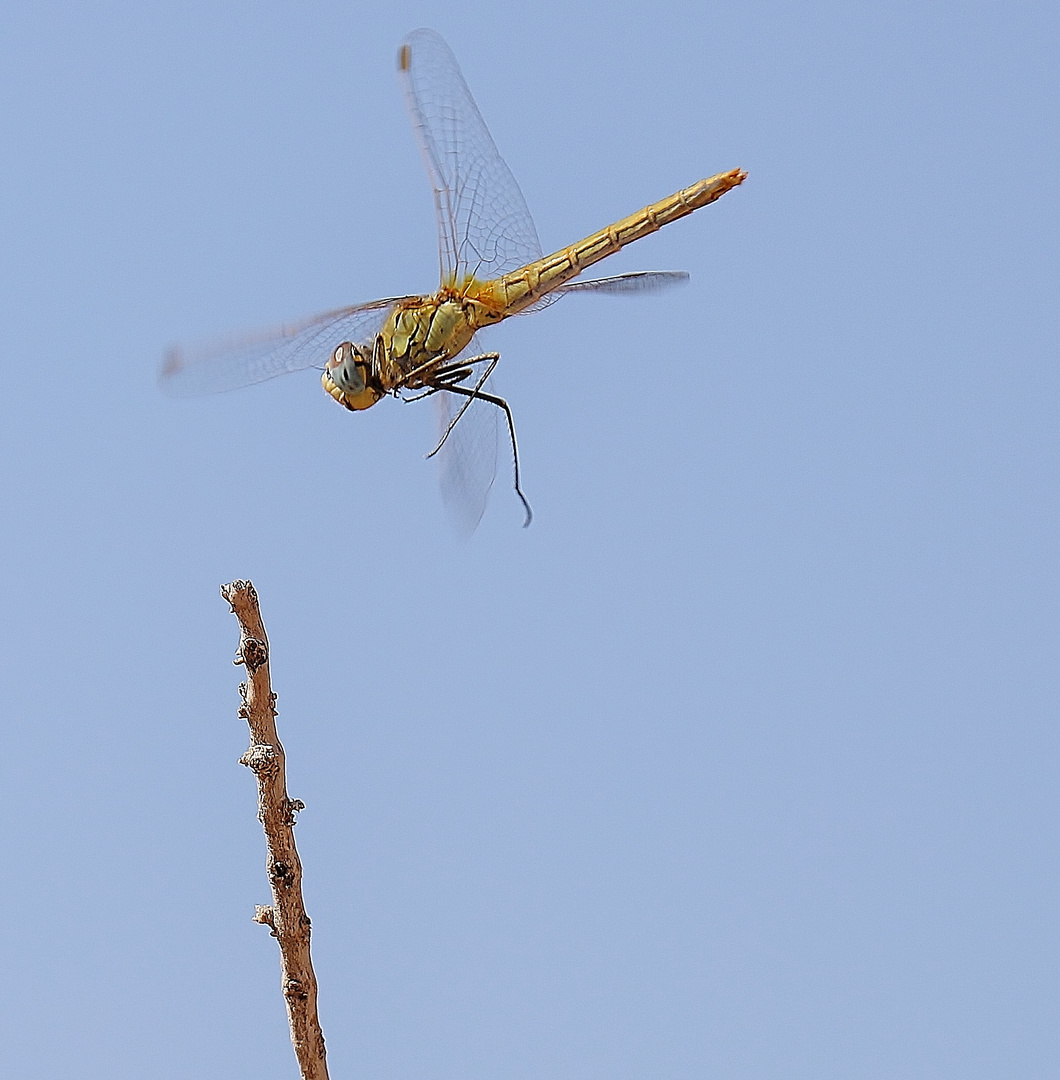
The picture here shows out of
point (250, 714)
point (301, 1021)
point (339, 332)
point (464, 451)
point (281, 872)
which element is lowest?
point (301, 1021)

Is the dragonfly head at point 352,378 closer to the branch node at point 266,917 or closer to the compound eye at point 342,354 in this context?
the compound eye at point 342,354

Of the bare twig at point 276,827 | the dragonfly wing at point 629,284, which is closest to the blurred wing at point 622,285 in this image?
the dragonfly wing at point 629,284

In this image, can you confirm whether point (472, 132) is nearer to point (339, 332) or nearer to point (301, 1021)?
A: point (339, 332)

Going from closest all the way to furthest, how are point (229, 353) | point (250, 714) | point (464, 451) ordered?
point (250, 714), point (229, 353), point (464, 451)

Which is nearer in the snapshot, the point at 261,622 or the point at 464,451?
the point at 261,622

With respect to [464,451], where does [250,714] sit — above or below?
below

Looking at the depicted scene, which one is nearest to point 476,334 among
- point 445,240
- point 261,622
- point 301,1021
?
point 445,240
